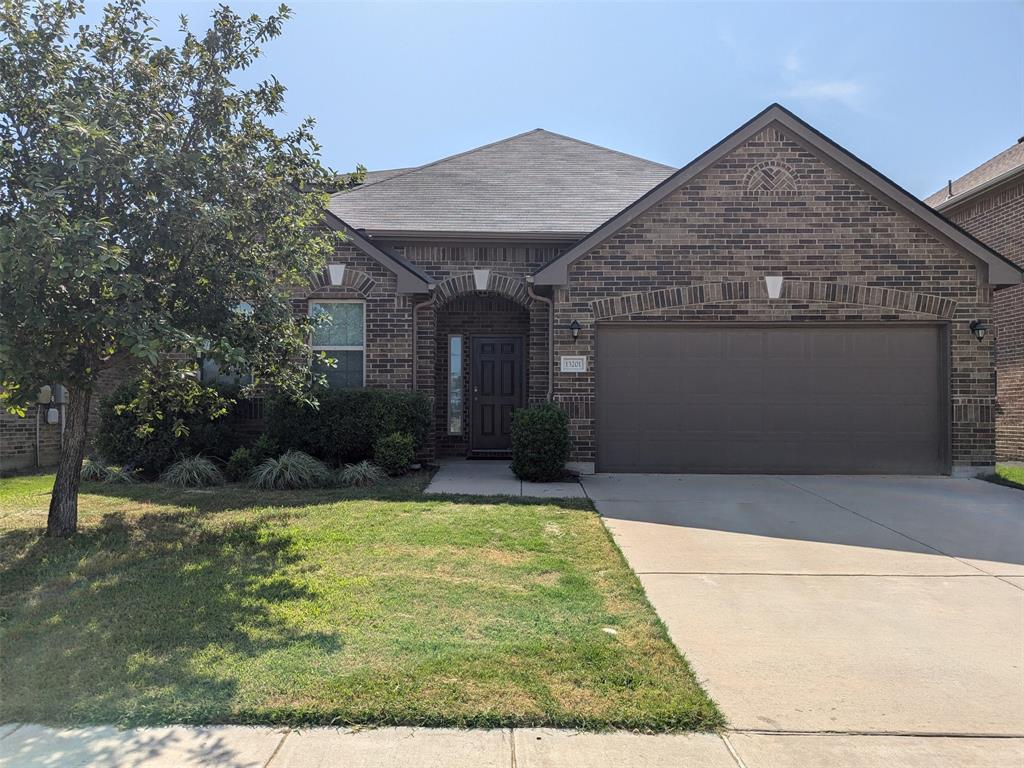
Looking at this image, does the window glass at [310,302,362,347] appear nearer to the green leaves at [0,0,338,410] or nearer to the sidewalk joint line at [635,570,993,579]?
the green leaves at [0,0,338,410]

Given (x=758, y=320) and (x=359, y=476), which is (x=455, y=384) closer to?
(x=359, y=476)

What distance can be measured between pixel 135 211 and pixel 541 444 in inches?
229

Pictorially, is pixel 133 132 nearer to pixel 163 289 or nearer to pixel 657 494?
pixel 163 289

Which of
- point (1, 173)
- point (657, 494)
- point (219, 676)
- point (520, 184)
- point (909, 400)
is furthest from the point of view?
point (520, 184)

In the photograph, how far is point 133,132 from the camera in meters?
5.30

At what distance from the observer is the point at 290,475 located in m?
8.88

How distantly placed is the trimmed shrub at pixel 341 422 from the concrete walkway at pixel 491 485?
2.94ft

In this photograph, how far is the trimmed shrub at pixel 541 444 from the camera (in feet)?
30.6

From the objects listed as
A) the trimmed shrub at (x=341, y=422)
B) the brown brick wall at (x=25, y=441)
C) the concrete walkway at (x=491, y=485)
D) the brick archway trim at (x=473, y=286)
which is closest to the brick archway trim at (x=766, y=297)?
the brick archway trim at (x=473, y=286)

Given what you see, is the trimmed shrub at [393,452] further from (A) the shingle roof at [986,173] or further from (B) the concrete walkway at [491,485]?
(A) the shingle roof at [986,173]

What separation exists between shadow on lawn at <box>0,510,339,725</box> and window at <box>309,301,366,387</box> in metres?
4.49

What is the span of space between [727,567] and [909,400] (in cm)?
671

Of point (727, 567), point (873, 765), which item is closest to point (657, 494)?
point (727, 567)

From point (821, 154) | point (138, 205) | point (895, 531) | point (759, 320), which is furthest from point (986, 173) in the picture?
point (138, 205)
